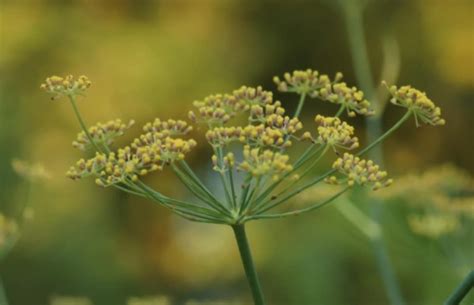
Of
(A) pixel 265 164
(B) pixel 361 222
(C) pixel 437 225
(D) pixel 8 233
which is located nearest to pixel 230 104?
(A) pixel 265 164

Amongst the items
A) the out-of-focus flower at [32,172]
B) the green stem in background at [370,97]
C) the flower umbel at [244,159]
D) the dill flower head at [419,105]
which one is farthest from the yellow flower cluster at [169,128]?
the green stem in background at [370,97]

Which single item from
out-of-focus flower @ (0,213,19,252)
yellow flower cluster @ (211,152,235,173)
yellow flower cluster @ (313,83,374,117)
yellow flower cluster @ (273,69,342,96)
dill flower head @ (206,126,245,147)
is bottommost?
yellow flower cluster @ (211,152,235,173)

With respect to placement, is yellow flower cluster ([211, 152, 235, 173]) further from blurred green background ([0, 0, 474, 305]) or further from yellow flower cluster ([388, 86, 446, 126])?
blurred green background ([0, 0, 474, 305])

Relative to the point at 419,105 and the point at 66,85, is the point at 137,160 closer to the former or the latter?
the point at 66,85

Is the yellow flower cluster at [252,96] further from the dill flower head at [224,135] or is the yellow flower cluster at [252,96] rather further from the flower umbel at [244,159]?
the dill flower head at [224,135]

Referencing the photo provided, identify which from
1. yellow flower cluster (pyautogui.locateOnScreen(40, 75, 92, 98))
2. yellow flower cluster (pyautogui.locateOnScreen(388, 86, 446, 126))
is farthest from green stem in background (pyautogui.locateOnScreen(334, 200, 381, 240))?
yellow flower cluster (pyautogui.locateOnScreen(40, 75, 92, 98))

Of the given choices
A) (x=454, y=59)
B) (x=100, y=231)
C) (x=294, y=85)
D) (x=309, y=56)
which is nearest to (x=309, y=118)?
(x=309, y=56)
